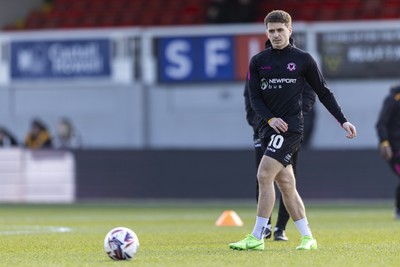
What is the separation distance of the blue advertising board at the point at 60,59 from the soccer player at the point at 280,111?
1648 cm

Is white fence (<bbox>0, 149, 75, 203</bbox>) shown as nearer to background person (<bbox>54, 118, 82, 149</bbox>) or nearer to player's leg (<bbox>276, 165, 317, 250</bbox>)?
background person (<bbox>54, 118, 82, 149</bbox>)

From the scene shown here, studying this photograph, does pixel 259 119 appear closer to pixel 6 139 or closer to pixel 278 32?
pixel 278 32

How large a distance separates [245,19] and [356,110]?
3.89m

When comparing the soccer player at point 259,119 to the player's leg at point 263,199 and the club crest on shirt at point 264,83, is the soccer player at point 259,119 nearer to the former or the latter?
the club crest on shirt at point 264,83

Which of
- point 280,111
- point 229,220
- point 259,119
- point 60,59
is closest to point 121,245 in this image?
point 280,111

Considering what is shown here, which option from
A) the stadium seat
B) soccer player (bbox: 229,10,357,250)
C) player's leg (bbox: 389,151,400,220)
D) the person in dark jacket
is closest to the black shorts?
soccer player (bbox: 229,10,357,250)

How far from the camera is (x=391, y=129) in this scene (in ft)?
57.7

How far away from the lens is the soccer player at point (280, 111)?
11.0 metres

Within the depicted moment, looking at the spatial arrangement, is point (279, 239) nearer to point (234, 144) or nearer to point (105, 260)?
point (105, 260)

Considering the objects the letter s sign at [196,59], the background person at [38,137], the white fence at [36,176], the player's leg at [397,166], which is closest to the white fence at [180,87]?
the letter s sign at [196,59]

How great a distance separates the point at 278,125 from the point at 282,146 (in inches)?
8.2

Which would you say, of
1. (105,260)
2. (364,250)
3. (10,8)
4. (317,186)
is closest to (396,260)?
(364,250)

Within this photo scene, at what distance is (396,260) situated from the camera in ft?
33.3

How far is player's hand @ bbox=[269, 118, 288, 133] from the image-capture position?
10930mm
